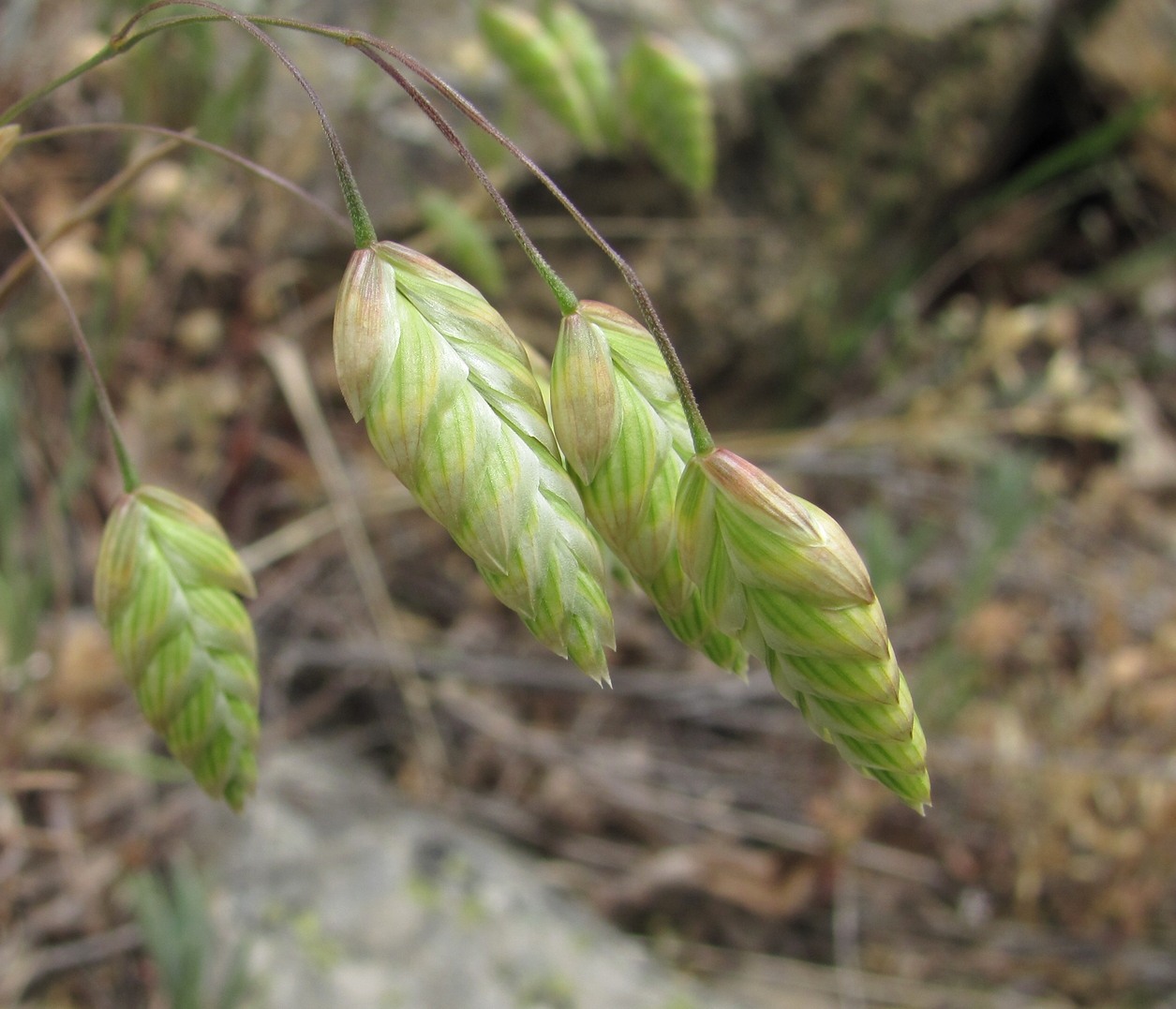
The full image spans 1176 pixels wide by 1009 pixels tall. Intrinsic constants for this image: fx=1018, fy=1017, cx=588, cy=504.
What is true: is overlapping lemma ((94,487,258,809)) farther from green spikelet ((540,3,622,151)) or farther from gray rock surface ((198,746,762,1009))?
green spikelet ((540,3,622,151))

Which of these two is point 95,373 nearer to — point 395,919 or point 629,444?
point 629,444

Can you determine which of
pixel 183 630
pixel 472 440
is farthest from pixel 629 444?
pixel 183 630

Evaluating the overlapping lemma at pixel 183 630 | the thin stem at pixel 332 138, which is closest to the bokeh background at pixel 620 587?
the overlapping lemma at pixel 183 630

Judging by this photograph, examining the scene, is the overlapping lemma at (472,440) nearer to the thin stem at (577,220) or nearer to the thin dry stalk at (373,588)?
the thin stem at (577,220)

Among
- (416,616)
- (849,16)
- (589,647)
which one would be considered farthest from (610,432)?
(849,16)

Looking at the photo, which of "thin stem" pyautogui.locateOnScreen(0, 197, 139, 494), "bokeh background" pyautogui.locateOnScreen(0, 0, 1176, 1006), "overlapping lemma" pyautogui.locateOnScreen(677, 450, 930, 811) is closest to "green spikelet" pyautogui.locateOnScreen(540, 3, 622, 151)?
"bokeh background" pyautogui.locateOnScreen(0, 0, 1176, 1006)
